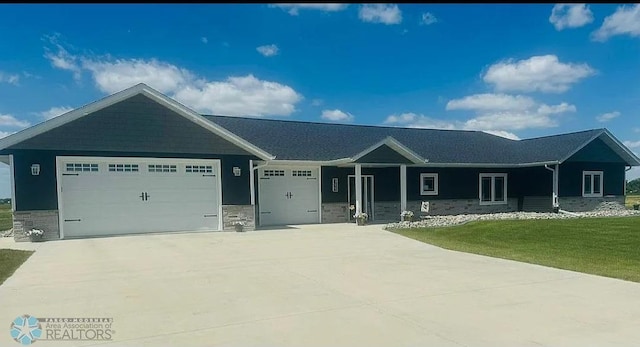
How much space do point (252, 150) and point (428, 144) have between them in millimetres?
11358

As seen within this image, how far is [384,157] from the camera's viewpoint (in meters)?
17.8

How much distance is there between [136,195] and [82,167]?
1879mm

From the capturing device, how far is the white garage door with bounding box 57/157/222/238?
→ 13.4 meters

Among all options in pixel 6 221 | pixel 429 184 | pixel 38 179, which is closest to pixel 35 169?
pixel 38 179

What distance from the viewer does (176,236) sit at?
13.9 m

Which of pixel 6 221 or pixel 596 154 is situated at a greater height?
pixel 596 154

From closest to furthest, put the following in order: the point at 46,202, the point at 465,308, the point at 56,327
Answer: the point at 56,327, the point at 465,308, the point at 46,202

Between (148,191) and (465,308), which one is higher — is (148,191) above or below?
above

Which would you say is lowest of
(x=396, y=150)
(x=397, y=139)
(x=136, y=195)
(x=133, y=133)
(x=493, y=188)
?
(x=493, y=188)

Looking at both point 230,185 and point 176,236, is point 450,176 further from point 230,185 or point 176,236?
point 176,236

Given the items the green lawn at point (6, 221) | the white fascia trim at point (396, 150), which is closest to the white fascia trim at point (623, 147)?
the white fascia trim at point (396, 150)

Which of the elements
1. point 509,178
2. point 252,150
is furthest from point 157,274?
point 509,178

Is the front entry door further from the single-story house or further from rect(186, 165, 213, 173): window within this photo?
rect(186, 165, 213, 173): window

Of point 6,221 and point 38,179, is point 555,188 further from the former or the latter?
point 6,221
